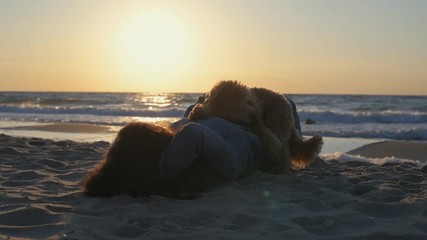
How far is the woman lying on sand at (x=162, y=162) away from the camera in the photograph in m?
3.44

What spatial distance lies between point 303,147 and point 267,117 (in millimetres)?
572

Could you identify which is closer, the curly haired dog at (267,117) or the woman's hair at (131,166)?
the woman's hair at (131,166)

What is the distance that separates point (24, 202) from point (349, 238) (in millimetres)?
2191

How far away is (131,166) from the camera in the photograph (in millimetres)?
3461

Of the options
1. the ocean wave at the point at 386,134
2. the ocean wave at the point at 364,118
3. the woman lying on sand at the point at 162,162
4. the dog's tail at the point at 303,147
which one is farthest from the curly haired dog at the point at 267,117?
the ocean wave at the point at 364,118

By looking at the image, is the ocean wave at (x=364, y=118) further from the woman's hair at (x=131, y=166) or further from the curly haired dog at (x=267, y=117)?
the woman's hair at (x=131, y=166)

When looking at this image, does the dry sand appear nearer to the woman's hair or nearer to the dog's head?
the woman's hair

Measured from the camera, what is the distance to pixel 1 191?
3.73 meters

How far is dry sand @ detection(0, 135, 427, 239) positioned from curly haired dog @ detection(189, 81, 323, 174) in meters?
0.20

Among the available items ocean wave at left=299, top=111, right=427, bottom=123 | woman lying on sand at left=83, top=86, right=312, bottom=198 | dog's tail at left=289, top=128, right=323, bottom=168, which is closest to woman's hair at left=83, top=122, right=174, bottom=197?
woman lying on sand at left=83, top=86, right=312, bottom=198

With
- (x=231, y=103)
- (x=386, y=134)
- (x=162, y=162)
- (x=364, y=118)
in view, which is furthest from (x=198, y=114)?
(x=364, y=118)

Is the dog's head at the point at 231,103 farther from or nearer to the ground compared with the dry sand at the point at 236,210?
farther from the ground

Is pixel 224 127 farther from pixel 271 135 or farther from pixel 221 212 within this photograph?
pixel 221 212

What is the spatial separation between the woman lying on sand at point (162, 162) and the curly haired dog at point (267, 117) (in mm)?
342
